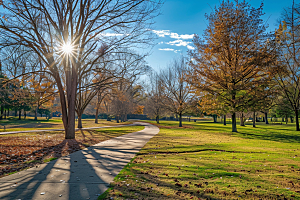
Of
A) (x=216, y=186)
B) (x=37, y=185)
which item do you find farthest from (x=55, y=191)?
(x=216, y=186)

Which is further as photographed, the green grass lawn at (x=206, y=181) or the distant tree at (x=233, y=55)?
the distant tree at (x=233, y=55)

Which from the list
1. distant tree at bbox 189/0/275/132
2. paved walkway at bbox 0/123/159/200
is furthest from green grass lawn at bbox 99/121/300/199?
distant tree at bbox 189/0/275/132

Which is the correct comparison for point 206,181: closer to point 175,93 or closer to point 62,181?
point 62,181

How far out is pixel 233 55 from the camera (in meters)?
18.4

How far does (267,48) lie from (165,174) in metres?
17.7

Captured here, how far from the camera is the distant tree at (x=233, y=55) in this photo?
17.3 meters

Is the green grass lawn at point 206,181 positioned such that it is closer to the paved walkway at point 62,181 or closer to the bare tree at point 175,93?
the paved walkway at point 62,181

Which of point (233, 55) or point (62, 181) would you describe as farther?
point (233, 55)

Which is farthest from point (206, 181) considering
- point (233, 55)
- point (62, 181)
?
point (233, 55)

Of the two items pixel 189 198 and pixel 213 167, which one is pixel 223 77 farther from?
pixel 189 198

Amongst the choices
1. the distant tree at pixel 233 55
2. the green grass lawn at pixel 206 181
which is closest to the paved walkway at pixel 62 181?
the green grass lawn at pixel 206 181

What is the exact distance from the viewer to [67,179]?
4.71 metres

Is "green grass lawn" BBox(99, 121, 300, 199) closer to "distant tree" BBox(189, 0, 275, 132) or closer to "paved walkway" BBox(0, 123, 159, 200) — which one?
"paved walkway" BBox(0, 123, 159, 200)

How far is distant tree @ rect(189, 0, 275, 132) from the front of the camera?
17.3 m
